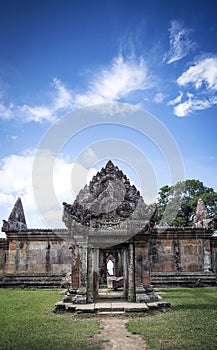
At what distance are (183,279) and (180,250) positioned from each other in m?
2.36

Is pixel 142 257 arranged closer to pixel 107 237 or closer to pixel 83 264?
pixel 107 237

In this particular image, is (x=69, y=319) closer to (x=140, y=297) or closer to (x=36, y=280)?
(x=140, y=297)

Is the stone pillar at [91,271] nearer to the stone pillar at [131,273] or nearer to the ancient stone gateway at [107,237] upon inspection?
the ancient stone gateway at [107,237]

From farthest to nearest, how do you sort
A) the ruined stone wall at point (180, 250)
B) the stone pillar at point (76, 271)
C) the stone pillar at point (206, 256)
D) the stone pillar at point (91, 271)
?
the ruined stone wall at point (180, 250), the stone pillar at point (206, 256), the stone pillar at point (76, 271), the stone pillar at point (91, 271)

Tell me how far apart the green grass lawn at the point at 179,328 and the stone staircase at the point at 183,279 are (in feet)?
34.7

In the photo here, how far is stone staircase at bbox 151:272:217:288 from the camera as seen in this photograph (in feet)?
69.9

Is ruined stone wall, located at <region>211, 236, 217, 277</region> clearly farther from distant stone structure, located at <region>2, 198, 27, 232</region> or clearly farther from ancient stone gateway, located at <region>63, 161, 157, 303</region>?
distant stone structure, located at <region>2, 198, 27, 232</region>

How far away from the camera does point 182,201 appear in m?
35.4

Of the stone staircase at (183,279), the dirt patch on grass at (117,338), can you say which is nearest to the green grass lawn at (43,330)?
the dirt patch on grass at (117,338)

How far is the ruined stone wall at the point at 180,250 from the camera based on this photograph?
75.3 feet

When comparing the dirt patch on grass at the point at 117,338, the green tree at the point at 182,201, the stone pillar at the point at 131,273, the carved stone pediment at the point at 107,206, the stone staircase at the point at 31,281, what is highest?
the green tree at the point at 182,201

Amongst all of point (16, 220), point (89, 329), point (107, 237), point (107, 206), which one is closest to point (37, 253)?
A: point (16, 220)

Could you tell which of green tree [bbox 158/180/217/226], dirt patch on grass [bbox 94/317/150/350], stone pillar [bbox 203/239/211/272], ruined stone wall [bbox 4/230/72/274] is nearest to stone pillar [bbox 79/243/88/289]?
dirt patch on grass [bbox 94/317/150/350]

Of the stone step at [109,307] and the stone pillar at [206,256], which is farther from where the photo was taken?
the stone pillar at [206,256]
